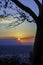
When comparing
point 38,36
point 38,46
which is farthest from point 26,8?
point 38,46

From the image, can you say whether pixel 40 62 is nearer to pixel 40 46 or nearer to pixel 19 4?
pixel 40 46

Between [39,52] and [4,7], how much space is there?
6.24ft

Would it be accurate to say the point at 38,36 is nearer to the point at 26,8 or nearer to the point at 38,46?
the point at 38,46

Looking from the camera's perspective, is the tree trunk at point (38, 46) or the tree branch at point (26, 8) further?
the tree branch at point (26, 8)

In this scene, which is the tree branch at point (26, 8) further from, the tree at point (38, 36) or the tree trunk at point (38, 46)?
the tree trunk at point (38, 46)

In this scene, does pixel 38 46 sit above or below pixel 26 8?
below

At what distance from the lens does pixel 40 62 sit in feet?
29.7

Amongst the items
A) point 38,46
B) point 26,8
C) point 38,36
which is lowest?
point 38,46

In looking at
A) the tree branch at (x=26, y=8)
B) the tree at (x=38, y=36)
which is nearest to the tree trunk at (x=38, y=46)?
the tree at (x=38, y=36)

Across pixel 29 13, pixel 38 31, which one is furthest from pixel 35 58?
pixel 29 13

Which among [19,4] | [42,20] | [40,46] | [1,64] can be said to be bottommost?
[1,64]

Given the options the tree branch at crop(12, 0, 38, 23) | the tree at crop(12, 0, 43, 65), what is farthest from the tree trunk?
the tree branch at crop(12, 0, 38, 23)

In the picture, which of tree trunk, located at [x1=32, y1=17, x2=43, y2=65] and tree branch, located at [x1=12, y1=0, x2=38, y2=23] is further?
tree branch, located at [x1=12, y1=0, x2=38, y2=23]

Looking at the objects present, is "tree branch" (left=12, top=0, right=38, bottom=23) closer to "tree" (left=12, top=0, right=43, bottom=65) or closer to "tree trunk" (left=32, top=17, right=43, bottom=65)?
"tree" (left=12, top=0, right=43, bottom=65)
